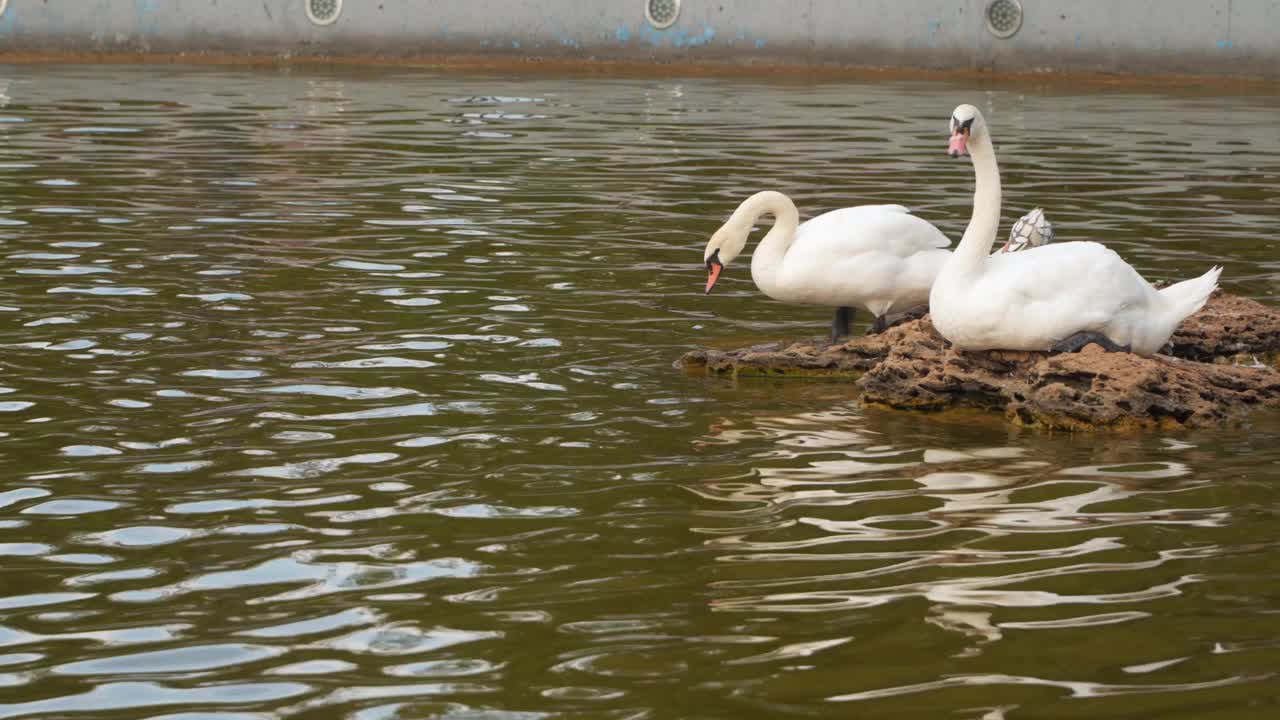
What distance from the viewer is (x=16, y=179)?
51.1ft

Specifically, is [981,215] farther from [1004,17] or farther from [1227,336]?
[1004,17]

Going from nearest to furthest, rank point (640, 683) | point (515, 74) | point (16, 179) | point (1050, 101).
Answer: point (640, 683) → point (16, 179) → point (1050, 101) → point (515, 74)

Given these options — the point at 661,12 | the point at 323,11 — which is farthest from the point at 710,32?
the point at 323,11

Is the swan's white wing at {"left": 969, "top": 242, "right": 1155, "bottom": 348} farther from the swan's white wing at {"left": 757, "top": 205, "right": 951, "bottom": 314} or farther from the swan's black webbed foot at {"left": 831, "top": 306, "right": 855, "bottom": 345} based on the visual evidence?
the swan's black webbed foot at {"left": 831, "top": 306, "right": 855, "bottom": 345}

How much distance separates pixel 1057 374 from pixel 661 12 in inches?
917

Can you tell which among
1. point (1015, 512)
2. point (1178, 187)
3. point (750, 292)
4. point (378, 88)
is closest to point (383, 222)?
point (750, 292)

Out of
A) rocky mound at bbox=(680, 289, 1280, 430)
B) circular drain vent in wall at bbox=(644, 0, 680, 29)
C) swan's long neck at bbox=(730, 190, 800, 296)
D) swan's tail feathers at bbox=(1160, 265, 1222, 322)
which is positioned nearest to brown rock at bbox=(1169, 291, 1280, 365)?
rocky mound at bbox=(680, 289, 1280, 430)

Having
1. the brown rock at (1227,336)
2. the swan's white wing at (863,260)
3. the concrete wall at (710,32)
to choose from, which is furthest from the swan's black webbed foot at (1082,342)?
the concrete wall at (710,32)

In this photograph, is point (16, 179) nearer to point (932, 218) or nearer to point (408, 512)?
point (932, 218)

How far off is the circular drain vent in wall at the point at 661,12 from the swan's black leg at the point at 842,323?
2145cm

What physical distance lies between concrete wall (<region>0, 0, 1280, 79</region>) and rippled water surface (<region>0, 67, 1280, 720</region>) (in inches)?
609

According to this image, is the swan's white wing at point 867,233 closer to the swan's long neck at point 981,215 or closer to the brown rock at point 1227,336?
the swan's long neck at point 981,215

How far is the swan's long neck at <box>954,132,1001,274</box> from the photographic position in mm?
8094

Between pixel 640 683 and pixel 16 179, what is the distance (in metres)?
12.3
